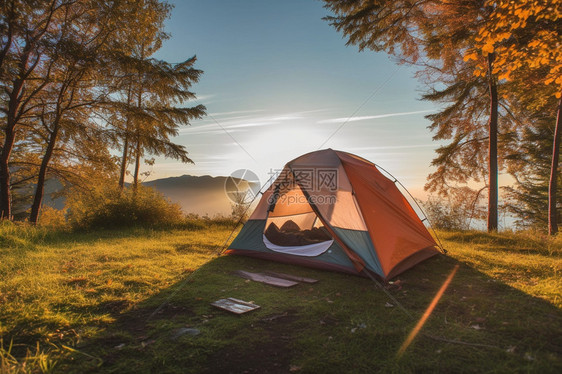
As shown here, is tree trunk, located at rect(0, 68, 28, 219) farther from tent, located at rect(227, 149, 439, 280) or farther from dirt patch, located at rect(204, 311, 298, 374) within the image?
dirt patch, located at rect(204, 311, 298, 374)

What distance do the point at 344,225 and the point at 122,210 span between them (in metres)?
7.33

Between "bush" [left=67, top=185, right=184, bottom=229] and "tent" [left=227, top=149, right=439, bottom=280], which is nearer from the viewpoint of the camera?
"tent" [left=227, top=149, right=439, bottom=280]

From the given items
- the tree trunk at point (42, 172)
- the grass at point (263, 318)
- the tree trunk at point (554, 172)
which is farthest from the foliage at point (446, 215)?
the tree trunk at point (42, 172)

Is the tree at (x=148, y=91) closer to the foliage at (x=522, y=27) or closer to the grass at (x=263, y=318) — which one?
the grass at (x=263, y=318)

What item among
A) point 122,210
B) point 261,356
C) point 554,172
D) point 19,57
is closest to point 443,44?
point 554,172

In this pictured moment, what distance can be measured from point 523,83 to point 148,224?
1122cm

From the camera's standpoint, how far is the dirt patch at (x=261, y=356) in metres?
2.29

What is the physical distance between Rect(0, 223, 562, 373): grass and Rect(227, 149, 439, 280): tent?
270 millimetres

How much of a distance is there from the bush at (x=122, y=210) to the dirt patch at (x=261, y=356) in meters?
7.58

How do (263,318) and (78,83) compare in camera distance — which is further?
(78,83)

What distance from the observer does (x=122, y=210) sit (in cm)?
919

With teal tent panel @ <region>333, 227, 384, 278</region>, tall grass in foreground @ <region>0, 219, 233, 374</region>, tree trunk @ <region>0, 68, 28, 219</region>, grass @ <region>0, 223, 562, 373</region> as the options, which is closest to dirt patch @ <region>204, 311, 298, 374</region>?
grass @ <region>0, 223, 562, 373</region>

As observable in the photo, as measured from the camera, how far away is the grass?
2.35m

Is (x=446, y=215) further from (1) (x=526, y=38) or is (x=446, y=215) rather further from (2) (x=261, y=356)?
(2) (x=261, y=356)
